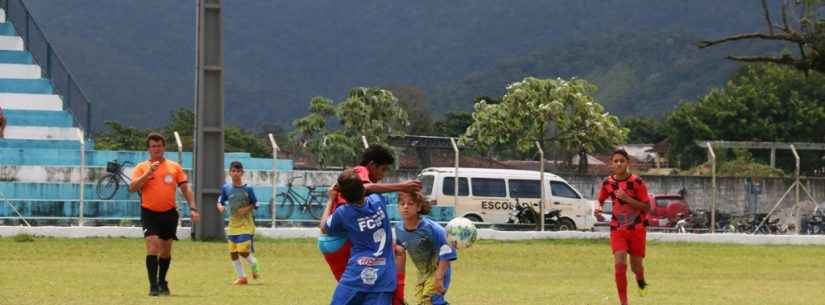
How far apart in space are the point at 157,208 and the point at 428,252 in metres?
5.45

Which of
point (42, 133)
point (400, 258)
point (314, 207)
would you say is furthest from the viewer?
point (42, 133)

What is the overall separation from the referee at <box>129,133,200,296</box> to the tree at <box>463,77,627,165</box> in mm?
36551

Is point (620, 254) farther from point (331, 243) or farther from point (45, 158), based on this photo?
point (45, 158)

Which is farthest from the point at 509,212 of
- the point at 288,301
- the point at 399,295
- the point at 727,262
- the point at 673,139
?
the point at 673,139

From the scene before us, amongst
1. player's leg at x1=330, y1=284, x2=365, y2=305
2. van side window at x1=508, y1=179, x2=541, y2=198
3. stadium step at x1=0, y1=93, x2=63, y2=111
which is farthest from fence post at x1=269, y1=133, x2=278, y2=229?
player's leg at x1=330, y1=284, x2=365, y2=305

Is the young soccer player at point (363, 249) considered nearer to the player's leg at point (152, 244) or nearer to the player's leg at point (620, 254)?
the player's leg at point (620, 254)

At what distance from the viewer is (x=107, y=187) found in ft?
108

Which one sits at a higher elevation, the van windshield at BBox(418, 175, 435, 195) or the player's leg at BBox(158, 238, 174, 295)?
the van windshield at BBox(418, 175, 435, 195)

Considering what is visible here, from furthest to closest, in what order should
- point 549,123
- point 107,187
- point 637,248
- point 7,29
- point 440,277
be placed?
point 549,123 → point 7,29 → point 107,187 → point 637,248 → point 440,277

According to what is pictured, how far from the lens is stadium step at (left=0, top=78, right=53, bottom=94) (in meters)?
43.6

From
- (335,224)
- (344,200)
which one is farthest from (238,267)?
(335,224)

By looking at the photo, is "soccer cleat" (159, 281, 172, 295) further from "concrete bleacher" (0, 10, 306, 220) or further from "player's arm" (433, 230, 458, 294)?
"concrete bleacher" (0, 10, 306, 220)

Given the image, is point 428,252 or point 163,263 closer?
point 428,252

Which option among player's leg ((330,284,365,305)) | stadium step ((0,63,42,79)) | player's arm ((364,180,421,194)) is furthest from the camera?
stadium step ((0,63,42,79))
